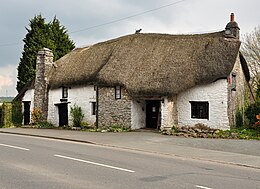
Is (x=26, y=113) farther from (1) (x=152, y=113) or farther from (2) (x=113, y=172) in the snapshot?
(2) (x=113, y=172)

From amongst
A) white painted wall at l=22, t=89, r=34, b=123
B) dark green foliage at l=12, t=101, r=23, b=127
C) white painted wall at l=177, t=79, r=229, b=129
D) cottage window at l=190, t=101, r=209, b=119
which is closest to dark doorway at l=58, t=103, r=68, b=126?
white painted wall at l=22, t=89, r=34, b=123

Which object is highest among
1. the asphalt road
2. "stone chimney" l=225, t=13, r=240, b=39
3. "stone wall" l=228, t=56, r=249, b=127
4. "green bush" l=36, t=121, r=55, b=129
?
"stone chimney" l=225, t=13, r=240, b=39

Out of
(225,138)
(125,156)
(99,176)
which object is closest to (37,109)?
(225,138)

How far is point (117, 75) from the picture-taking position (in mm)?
25219

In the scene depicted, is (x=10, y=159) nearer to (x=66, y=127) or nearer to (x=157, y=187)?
(x=157, y=187)

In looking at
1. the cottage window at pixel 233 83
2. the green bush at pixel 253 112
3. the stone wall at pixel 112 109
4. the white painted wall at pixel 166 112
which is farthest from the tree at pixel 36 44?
the green bush at pixel 253 112

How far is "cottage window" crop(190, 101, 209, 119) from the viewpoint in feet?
74.7

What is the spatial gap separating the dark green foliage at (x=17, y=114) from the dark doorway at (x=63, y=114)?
4.81 meters

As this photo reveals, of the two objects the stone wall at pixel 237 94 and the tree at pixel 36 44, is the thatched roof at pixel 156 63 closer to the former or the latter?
the stone wall at pixel 237 94

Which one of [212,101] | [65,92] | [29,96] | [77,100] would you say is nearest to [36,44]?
[29,96]

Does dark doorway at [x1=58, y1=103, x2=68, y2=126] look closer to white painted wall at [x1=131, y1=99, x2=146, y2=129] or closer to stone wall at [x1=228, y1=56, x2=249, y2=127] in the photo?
white painted wall at [x1=131, y1=99, x2=146, y2=129]

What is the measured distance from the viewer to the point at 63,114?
100 feet

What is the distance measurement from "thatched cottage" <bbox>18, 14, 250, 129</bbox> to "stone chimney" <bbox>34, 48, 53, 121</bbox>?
96 cm

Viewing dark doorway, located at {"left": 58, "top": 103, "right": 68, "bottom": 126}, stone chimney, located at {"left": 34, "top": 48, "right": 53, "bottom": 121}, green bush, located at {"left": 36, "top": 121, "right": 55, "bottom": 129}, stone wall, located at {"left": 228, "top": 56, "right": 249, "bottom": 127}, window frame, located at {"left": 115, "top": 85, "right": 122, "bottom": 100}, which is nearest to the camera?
stone wall, located at {"left": 228, "top": 56, "right": 249, "bottom": 127}
